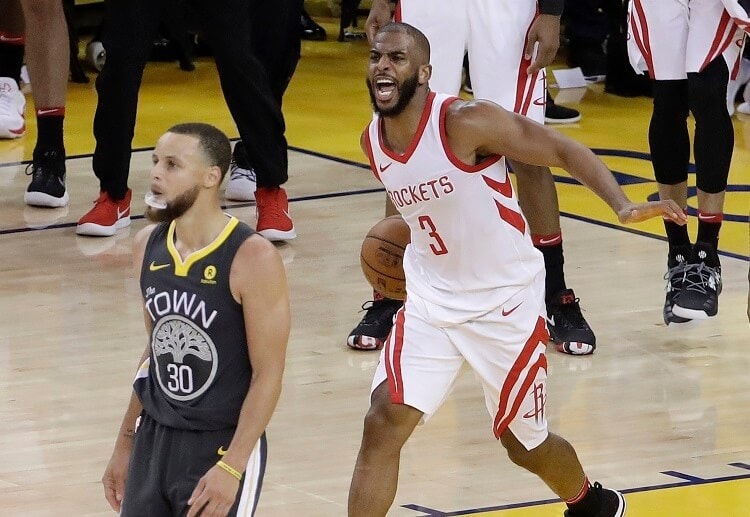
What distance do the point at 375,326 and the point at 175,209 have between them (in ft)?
8.88

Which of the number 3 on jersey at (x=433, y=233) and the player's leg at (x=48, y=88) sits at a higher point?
the number 3 on jersey at (x=433, y=233)

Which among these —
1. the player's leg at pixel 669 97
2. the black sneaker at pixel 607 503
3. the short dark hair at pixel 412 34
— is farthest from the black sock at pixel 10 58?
the black sneaker at pixel 607 503

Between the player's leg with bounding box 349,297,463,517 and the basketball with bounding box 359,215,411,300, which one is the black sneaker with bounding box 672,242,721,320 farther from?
the player's leg with bounding box 349,297,463,517

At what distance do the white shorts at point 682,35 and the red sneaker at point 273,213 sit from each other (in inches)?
72.4

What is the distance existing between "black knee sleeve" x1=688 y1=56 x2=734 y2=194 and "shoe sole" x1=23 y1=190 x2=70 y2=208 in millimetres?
3246

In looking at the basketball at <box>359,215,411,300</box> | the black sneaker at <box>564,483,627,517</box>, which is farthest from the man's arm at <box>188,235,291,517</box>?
the basketball at <box>359,215,411,300</box>

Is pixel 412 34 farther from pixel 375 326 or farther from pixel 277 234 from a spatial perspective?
pixel 277 234

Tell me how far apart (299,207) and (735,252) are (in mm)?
2188

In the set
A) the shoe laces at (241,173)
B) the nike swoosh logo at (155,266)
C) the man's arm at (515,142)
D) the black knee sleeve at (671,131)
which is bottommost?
the shoe laces at (241,173)

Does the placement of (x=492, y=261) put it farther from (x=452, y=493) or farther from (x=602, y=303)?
(x=602, y=303)

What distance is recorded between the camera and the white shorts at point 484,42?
578 centimetres

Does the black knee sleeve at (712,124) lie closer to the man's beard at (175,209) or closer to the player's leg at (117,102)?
the player's leg at (117,102)

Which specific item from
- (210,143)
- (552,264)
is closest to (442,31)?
(552,264)

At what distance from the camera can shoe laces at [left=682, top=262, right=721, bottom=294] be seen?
6289 millimetres
